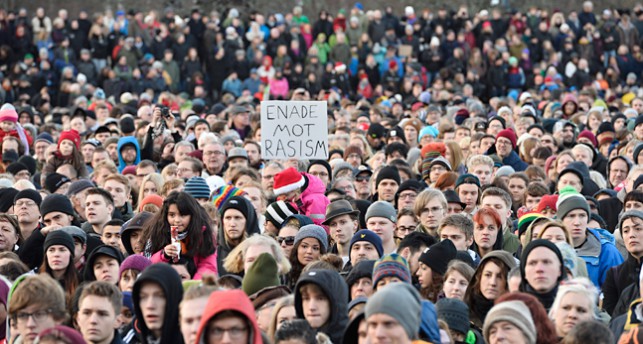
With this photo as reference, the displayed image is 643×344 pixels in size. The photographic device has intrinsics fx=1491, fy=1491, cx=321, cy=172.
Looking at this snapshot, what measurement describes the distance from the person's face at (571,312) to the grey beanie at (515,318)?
0.56 metres

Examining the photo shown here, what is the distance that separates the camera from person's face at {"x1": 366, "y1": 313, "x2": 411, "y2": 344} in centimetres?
749

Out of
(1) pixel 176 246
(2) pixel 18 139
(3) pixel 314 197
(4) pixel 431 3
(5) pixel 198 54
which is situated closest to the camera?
(1) pixel 176 246

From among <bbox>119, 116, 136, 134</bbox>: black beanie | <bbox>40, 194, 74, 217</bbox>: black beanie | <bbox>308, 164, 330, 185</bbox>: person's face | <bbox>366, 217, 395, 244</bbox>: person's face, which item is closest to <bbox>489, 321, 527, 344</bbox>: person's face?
<bbox>366, 217, 395, 244</bbox>: person's face

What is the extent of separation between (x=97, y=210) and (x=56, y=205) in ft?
1.25

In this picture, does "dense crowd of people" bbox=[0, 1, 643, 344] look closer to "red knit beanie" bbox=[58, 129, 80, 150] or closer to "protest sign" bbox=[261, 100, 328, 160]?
"red knit beanie" bbox=[58, 129, 80, 150]

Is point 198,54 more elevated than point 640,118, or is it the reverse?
point 198,54

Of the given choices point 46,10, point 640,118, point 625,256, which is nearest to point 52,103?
point 46,10

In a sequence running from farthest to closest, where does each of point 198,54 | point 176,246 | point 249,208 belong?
point 198,54, point 249,208, point 176,246

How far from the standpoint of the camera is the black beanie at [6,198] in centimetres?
1402

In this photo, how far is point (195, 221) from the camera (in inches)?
426

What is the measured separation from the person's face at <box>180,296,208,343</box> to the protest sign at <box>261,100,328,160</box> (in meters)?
6.97

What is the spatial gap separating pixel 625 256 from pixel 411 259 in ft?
7.97

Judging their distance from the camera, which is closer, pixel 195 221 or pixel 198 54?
pixel 195 221

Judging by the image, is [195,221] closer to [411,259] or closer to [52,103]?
[411,259]
